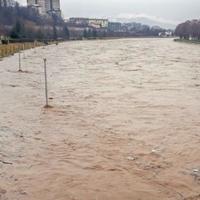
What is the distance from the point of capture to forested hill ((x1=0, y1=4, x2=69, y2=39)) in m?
88.0

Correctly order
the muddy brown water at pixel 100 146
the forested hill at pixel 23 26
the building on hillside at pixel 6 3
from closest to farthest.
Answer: the muddy brown water at pixel 100 146, the forested hill at pixel 23 26, the building on hillside at pixel 6 3

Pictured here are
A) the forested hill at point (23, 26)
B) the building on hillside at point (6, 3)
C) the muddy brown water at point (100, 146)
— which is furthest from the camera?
the building on hillside at point (6, 3)

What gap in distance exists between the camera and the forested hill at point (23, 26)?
3465 inches

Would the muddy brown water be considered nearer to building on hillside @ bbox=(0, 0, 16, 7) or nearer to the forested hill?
the forested hill

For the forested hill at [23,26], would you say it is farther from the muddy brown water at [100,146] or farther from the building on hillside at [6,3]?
the muddy brown water at [100,146]

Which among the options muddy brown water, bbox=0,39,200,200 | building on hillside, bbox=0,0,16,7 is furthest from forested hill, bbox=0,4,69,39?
muddy brown water, bbox=0,39,200,200

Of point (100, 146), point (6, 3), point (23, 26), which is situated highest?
point (6, 3)

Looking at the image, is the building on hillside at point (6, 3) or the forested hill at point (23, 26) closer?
the forested hill at point (23, 26)

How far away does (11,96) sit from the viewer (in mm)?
17719

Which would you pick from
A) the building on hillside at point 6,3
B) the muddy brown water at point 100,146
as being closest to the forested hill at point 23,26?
the building on hillside at point 6,3

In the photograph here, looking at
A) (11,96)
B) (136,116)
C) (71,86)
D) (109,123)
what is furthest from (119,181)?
(71,86)

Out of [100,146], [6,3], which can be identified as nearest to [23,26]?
[6,3]

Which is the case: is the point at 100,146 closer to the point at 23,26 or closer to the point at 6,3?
the point at 23,26

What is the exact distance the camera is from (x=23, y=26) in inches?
3755
